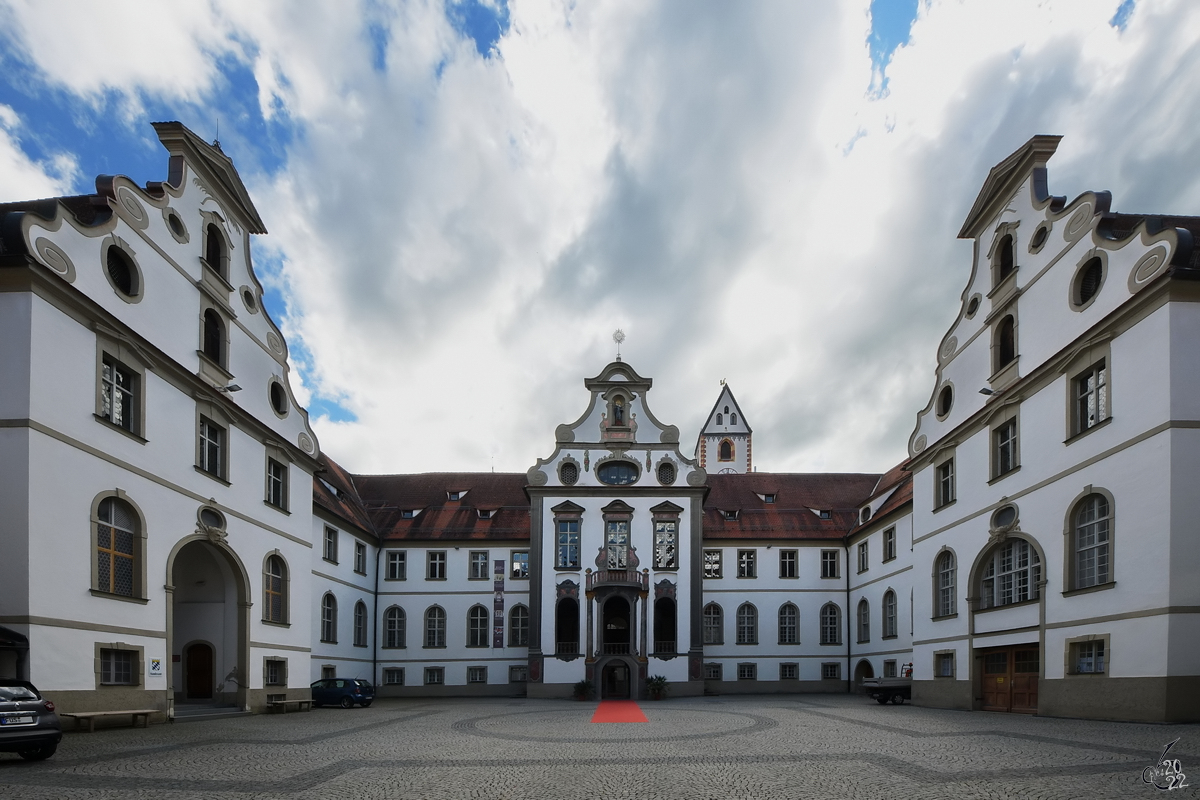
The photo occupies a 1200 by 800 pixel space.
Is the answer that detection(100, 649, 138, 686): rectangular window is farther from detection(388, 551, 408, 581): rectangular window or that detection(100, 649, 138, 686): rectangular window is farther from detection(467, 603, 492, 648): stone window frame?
detection(467, 603, 492, 648): stone window frame

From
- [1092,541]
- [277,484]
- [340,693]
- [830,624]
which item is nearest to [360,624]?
[340,693]

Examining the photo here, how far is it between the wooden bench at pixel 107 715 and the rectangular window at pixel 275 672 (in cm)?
630

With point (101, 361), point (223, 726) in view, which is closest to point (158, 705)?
point (223, 726)

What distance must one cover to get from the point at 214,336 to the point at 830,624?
1344 inches

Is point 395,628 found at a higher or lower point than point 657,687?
higher

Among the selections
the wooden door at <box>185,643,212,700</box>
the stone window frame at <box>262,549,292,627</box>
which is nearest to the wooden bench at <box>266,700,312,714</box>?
the wooden door at <box>185,643,212,700</box>

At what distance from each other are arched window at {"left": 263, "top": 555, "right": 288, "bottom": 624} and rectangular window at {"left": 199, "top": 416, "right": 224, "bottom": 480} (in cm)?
417

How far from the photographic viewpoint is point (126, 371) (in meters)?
21.0

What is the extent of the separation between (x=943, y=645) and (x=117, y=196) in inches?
1121

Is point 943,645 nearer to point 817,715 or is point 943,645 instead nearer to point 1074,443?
point 817,715

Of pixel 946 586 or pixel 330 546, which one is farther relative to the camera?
pixel 330 546

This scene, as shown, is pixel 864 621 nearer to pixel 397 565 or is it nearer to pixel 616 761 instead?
pixel 397 565

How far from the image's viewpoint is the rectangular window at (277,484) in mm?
28672

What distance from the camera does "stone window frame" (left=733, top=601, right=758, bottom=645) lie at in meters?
45.3
